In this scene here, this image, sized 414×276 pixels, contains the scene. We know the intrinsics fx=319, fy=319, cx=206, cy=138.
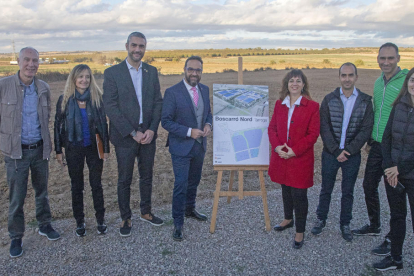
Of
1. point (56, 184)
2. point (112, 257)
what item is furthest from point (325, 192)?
point (56, 184)

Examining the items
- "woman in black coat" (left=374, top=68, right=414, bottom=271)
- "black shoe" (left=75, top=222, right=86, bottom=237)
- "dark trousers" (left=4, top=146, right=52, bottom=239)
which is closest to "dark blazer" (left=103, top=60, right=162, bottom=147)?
"dark trousers" (left=4, top=146, right=52, bottom=239)

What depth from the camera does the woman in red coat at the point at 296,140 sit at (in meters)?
Result: 4.22

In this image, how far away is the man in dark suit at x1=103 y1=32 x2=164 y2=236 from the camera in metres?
4.38

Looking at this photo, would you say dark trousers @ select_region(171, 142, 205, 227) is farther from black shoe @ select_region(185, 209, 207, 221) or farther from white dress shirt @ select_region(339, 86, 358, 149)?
white dress shirt @ select_region(339, 86, 358, 149)

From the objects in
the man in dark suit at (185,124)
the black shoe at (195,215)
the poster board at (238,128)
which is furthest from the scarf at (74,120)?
the black shoe at (195,215)

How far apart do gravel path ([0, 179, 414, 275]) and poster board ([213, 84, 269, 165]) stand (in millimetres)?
1094

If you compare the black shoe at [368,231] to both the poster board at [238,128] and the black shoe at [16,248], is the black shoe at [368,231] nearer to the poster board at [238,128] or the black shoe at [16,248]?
the poster board at [238,128]

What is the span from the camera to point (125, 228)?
184 inches

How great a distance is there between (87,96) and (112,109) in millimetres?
371

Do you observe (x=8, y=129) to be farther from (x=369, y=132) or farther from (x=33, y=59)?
(x=369, y=132)

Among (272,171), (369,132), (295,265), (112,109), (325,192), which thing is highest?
(112,109)

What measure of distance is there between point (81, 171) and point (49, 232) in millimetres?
1048

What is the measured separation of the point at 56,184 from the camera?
7105mm

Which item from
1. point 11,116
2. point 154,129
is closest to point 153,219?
point 154,129
